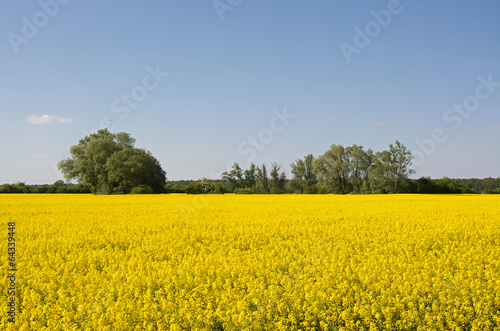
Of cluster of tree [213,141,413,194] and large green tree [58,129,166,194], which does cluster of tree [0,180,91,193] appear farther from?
cluster of tree [213,141,413,194]

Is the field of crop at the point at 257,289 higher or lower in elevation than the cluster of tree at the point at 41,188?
lower

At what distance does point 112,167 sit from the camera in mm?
42562

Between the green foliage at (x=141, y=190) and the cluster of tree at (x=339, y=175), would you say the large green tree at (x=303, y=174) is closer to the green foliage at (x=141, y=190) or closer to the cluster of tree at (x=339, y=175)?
the cluster of tree at (x=339, y=175)

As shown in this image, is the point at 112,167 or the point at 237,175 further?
the point at 237,175

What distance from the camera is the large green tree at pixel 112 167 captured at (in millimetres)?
42750

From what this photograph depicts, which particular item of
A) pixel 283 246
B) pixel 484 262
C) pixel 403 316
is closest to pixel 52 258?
pixel 283 246

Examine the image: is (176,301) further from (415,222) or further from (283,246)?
(415,222)

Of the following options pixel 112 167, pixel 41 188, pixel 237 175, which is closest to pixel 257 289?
pixel 112 167

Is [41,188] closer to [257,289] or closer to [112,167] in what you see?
[112,167]

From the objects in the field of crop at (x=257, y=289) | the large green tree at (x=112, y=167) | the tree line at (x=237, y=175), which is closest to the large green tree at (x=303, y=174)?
the tree line at (x=237, y=175)

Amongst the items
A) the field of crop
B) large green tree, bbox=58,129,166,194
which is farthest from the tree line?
the field of crop

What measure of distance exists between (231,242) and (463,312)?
6.55 meters

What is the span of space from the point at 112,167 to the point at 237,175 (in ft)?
94.3

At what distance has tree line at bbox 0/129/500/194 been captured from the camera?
143 ft
